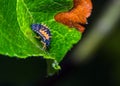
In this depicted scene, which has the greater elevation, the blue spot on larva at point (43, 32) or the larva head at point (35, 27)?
the larva head at point (35, 27)

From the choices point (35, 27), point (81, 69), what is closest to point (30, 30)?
point (35, 27)

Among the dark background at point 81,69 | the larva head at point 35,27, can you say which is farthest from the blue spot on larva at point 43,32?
the dark background at point 81,69

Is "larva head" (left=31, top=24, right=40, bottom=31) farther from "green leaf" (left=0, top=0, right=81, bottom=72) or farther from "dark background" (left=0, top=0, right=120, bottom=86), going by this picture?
"dark background" (left=0, top=0, right=120, bottom=86)

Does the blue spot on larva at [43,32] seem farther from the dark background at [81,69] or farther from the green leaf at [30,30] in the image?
the dark background at [81,69]

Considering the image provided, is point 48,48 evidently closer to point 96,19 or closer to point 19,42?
point 19,42

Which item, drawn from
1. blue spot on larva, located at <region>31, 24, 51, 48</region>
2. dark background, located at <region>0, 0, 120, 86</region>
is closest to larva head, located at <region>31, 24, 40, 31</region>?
blue spot on larva, located at <region>31, 24, 51, 48</region>

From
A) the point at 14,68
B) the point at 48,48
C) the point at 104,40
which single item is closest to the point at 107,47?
the point at 104,40

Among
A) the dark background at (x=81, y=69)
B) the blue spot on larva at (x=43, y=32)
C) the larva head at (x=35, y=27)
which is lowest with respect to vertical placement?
the dark background at (x=81, y=69)
